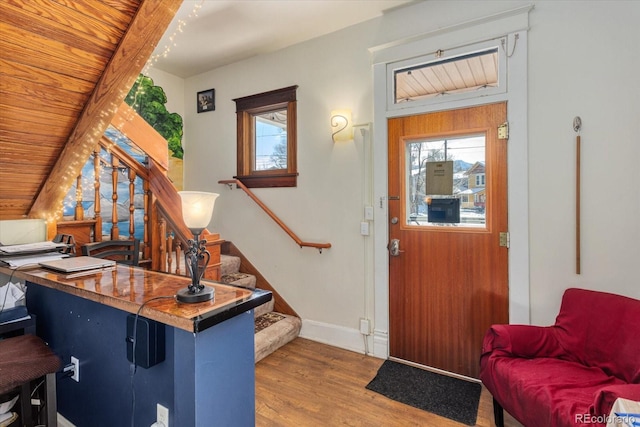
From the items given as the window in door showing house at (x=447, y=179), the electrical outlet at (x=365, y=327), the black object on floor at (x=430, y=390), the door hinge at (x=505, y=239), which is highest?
the window in door showing house at (x=447, y=179)

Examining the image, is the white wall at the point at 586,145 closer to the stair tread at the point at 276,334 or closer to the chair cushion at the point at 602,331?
the chair cushion at the point at 602,331

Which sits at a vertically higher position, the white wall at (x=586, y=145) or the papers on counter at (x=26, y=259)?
the white wall at (x=586, y=145)

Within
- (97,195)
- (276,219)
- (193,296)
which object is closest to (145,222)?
(97,195)

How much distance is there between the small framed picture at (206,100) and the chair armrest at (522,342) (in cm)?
356

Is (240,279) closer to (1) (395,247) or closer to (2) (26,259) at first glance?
(1) (395,247)

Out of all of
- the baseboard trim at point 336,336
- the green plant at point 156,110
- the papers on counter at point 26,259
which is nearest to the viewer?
the papers on counter at point 26,259

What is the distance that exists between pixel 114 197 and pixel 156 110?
62.4 inches

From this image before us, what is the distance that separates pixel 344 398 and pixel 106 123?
2.28 metres

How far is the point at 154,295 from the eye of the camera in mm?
1281

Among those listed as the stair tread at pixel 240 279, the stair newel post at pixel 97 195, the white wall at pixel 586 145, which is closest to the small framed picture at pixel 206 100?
the stair newel post at pixel 97 195

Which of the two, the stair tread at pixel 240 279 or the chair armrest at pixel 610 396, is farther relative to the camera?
the stair tread at pixel 240 279

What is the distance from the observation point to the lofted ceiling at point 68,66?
4.41 feet

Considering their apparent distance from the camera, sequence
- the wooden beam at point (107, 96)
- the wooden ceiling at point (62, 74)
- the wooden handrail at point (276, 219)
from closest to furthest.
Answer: the wooden ceiling at point (62, 74) < the wooden beam at point (107, 96) < the wooden handrail at point (276, 219)

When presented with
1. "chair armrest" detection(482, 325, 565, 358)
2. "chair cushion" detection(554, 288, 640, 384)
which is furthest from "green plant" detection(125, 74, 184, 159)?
"chair cushion" detection(554, 288, 640, 384)
